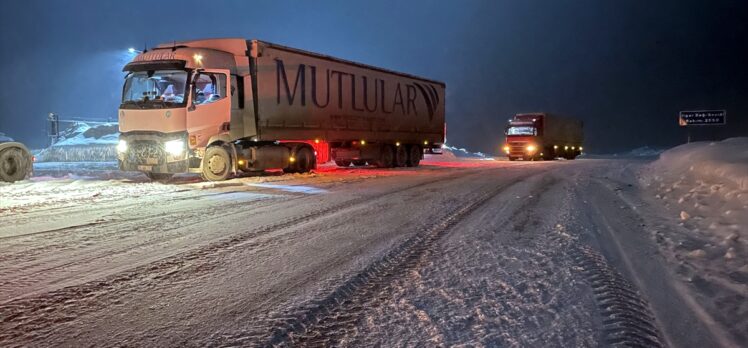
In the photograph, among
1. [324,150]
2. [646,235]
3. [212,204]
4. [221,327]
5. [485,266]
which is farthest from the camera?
[324,150]

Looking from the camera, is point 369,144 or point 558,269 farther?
point 369,144

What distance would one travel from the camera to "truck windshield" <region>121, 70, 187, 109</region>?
1459 centimetres

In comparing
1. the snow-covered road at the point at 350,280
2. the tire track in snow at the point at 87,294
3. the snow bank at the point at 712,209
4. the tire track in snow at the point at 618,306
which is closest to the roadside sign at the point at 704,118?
the snow bank at the point at 712,209

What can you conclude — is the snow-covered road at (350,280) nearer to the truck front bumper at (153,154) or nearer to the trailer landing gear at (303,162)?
the truck front bumper at (153,154)

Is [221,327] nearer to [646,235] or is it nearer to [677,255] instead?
[677,255]

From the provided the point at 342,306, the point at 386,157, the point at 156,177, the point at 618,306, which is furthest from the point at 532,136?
the point at 342,306

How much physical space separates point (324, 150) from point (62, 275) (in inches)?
599

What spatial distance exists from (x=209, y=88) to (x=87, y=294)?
11.6 m

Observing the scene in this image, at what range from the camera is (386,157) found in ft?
75.7

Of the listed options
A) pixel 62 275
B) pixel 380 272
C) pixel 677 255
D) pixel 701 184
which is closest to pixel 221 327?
pixel 380 272

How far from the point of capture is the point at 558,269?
5.07m

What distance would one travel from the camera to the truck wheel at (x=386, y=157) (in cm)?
2270

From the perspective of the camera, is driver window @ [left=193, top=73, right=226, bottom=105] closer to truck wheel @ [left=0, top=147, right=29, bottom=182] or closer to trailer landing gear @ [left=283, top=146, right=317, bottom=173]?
trailer landing gear @ [left=283, top=146, right=317, bottom=173]

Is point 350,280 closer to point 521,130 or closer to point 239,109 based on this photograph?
point 239,109
